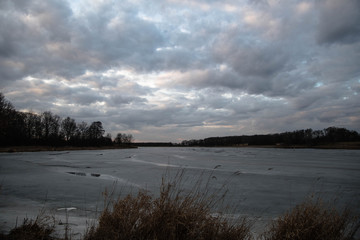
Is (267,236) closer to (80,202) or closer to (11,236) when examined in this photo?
(11,236)

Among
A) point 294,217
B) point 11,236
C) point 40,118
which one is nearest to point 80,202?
point 11,236

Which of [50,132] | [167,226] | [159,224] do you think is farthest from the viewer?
[50,132]

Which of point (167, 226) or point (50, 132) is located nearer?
point (167, 226)

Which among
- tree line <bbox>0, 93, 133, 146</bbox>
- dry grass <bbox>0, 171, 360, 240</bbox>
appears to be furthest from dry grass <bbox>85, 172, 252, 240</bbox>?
tree line <bbox>0, 93, 133, 146</bbox>

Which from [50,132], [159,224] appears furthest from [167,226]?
[50,132]

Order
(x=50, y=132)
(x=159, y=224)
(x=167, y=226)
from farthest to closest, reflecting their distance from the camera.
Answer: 1. (x=50, y=132)
2. (x=159, y=224)
3. (x=167, y=226)

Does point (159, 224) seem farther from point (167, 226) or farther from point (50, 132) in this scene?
point (50, 132)

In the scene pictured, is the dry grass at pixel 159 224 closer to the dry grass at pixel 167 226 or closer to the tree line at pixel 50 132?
the dry grass at pixel 167 226

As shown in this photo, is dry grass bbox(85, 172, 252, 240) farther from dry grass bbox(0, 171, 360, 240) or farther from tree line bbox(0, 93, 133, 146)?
tree line bbox(0, 93, 133, 146)

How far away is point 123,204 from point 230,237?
2177 mm

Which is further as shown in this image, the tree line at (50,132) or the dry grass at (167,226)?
the tree line at (50,132)

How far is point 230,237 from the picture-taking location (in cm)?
420

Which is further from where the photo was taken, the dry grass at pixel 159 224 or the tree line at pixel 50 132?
the tree line at pixel 50 132

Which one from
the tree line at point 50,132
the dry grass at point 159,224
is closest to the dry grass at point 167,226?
the dry grass at point 159,224
